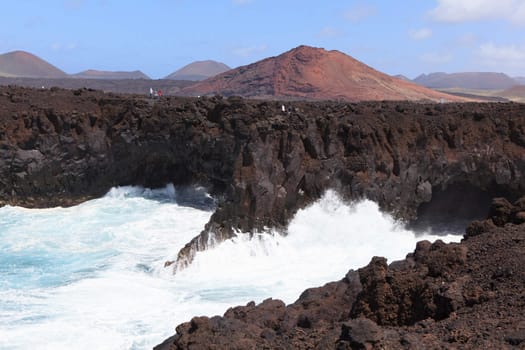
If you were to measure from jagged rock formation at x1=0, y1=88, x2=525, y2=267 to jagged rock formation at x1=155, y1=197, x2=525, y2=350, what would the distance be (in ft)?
24.4

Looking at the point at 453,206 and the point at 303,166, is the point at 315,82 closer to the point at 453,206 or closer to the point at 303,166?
the point at 453,206

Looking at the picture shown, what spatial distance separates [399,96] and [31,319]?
46.0 meters

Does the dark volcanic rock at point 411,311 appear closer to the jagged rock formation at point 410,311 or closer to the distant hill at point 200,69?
the jagged rock formation at point 410,311

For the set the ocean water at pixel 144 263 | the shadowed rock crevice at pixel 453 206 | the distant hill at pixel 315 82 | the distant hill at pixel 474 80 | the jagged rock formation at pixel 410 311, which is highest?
the distant hill at pixel 474 80

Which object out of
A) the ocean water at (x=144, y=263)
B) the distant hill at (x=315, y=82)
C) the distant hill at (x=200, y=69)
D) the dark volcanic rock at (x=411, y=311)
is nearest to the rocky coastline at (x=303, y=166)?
the dark volcanic rock at (x=411, y=311)

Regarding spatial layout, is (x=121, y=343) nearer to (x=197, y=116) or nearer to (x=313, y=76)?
(x=197, y=116)

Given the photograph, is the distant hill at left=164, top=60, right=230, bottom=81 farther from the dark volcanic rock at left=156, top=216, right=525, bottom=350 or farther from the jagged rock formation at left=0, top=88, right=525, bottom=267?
the dark volcanic rock at left=156, top=216, right=525, bottom=350

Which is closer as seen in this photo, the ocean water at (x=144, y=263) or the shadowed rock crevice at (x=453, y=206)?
the ocean water at (x=144, y=263)

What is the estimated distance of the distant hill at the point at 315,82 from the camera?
53.3 metres

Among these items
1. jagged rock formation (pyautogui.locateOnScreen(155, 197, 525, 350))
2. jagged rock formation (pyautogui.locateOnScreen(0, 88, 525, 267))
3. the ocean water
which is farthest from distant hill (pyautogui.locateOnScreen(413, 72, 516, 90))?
jagged rock formation (pyautogui.locateOnScreen(155, 197, 525, 350))

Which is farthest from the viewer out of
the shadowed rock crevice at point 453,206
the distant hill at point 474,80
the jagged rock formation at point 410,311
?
the distant hill at point 474,80

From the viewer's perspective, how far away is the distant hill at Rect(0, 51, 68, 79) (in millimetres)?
119731

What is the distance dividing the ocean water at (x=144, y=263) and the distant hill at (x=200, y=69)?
132 m

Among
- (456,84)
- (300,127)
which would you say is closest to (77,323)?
(300,127)
